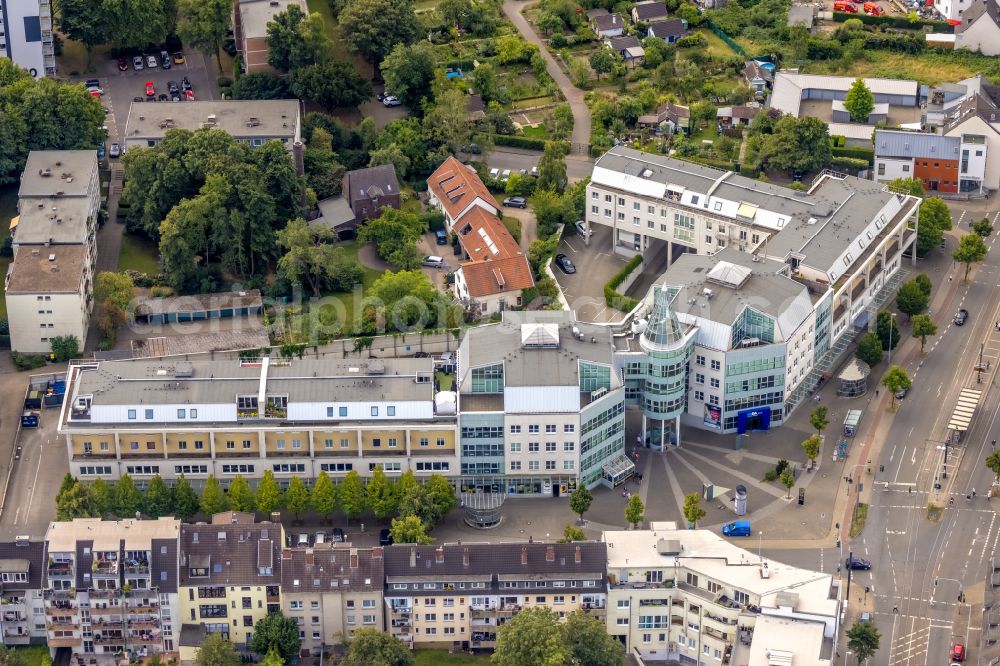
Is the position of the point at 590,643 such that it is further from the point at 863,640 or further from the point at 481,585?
the point at 863,640

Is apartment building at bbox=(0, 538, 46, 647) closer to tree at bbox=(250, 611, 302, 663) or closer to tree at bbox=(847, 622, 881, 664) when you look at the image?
tree at bbox=(250, 611, 302, 663)

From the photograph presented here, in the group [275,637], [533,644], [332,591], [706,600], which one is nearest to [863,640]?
[706,600]

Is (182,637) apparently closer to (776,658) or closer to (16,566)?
(16,566)

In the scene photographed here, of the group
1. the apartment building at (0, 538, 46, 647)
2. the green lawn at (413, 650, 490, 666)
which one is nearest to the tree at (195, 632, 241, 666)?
the apartment building at (0, 538, 46, 647)

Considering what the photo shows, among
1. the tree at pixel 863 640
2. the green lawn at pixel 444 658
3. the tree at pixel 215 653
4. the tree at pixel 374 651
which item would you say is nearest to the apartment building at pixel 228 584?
the tree at pixel 215 653

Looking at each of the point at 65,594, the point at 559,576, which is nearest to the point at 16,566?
the point at 65,594

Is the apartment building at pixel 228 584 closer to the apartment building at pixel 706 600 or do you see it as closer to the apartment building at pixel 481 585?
the apartment building at pixel 481 585
